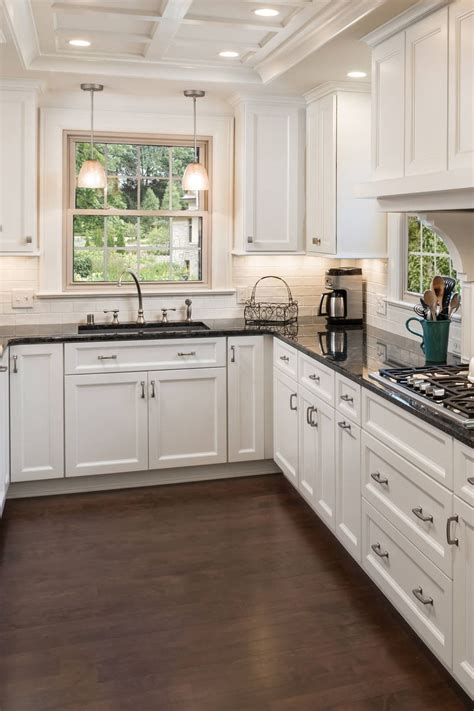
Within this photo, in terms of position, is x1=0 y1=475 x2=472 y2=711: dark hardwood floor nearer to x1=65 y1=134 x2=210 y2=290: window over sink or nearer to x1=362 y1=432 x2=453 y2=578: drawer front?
x1=362 y1=432 x2=453 y2=578: drawer front

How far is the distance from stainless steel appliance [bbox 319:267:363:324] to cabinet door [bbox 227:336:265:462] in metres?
0.55

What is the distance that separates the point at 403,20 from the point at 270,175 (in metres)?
1.69

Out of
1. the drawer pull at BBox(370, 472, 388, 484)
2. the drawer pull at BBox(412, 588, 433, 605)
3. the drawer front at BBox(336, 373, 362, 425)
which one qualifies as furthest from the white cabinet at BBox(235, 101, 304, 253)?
the drawer pull at BBox(412, 588, 433, 605)

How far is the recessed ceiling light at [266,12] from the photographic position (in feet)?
10.8

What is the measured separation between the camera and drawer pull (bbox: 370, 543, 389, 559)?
9.45ft

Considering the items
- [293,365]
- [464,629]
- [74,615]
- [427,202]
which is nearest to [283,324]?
[293,365]

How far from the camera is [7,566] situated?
340cm

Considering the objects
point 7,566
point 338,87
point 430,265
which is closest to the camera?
point 7,566

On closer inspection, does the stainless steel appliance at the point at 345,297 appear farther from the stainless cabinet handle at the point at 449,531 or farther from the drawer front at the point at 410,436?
the stainless cabinet handle at the point at 449,531

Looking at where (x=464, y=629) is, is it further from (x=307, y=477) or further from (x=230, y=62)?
(x=230, y=62)

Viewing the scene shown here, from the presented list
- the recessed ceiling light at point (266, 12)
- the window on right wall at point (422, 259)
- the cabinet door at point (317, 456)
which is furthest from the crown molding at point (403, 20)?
the cabinet door at point (317, 456)

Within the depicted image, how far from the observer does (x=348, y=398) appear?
3.25 meters

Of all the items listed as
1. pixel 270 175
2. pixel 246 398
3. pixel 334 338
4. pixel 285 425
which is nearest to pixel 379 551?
pixel 285 425

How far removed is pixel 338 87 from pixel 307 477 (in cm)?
221
